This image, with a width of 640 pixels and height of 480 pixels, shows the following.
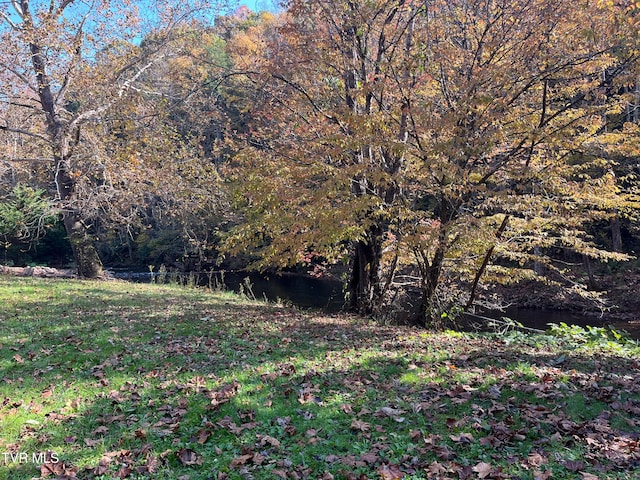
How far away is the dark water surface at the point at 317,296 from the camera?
1694cm

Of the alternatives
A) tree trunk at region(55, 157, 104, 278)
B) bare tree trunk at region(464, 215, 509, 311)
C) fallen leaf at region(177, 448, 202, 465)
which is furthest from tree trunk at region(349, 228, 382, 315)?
tree trunk at region(55, 157, 104, 278)

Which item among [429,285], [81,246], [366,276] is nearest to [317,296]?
[81,246]

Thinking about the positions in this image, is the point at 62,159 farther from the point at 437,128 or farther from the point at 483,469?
the point at 483,469

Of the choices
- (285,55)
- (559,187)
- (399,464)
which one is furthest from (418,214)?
(399,464)

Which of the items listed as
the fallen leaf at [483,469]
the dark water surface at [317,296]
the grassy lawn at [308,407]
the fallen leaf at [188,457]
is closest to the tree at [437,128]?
the grassy lawn at [308,407]

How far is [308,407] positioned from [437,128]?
5438mm

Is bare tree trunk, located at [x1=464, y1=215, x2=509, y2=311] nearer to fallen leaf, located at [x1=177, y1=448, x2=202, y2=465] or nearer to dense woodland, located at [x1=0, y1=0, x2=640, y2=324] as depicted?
dense woodland, located at [x1=0, y1=0, x2=640, y2=324]

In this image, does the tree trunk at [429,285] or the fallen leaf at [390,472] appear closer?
the fallen leaf at [390,472]

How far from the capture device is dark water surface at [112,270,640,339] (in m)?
16.9

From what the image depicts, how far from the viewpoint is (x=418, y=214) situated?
905 centimetres

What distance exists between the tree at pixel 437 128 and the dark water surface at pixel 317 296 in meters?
4.29

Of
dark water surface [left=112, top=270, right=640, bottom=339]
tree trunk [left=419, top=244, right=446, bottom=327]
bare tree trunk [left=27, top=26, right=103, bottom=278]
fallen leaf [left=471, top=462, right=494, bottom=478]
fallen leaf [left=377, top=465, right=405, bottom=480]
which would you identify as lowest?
dark water surface [left=112, top=270, right=640, bottom=339]

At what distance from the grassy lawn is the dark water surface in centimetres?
669

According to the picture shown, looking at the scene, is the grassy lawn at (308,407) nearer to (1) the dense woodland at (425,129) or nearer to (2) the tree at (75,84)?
(1) the dense woodland at (425,129)
